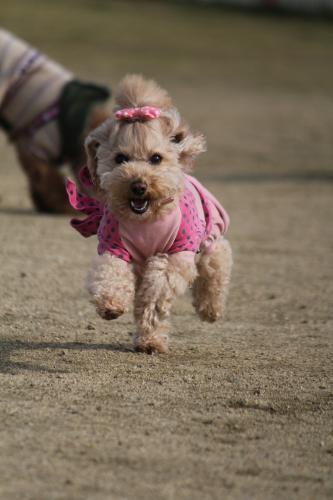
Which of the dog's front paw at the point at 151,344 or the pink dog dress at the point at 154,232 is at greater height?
the pink dog dress at the point at 154,232

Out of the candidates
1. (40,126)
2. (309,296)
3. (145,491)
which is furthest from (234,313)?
(40,126)

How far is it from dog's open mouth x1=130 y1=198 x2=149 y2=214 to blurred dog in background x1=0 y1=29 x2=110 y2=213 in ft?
14.6

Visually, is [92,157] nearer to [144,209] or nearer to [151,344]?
[144,209]

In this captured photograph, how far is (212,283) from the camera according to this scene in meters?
4.89

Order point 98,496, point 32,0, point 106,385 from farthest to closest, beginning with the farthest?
point 32,0, point 106,385, point 98,496

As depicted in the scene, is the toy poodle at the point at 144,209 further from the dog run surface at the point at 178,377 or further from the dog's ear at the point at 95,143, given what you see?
the dog run surface at the point at 178,377

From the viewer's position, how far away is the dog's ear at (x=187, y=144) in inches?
178

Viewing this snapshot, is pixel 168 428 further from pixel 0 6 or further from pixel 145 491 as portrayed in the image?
pixel 0 6

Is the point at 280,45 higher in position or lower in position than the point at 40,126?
lower

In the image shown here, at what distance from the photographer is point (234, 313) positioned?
569 cm

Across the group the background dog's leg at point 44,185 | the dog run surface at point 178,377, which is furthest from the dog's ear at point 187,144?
the background dog's leg at point 44,185

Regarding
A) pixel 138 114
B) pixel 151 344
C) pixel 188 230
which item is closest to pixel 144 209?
pixel 188 230

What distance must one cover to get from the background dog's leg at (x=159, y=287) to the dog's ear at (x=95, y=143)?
18.4 inches

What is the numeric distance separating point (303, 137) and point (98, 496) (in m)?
12.2
